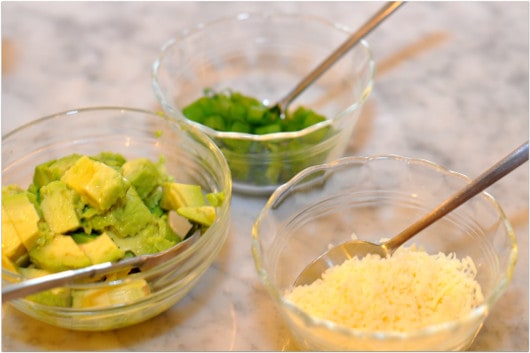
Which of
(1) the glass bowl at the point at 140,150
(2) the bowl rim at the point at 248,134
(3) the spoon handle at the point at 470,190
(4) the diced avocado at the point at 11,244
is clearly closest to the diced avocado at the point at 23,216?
(4) the diced avocado at the point at 11,244

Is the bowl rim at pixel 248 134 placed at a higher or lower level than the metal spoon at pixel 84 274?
higher

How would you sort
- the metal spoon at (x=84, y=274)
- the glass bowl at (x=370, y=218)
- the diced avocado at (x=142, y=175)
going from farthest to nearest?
1. the diced avocado at (x=142, y=175)
2. the glass bowl at (x=370, y=218)
3. the metal spoon at (x=84, y=274)

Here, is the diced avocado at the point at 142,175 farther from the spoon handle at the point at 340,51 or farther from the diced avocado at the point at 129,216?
the spoon handle at the point at 340,51

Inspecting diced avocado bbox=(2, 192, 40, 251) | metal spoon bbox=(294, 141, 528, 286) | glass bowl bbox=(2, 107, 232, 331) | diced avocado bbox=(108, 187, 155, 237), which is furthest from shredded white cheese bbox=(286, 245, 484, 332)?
diced avocado bbox=(2, 192, 40, 251)

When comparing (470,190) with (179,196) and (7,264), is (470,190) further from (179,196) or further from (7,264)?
(7,264)

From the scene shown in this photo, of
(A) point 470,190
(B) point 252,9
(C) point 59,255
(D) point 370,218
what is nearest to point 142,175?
(C) point 59,255

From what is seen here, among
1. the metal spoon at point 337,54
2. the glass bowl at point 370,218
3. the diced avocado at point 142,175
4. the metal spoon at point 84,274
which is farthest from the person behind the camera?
the metal spoon at point 337,54

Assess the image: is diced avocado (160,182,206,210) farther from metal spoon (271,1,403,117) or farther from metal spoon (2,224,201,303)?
metal spoon (271,1,403,117)
